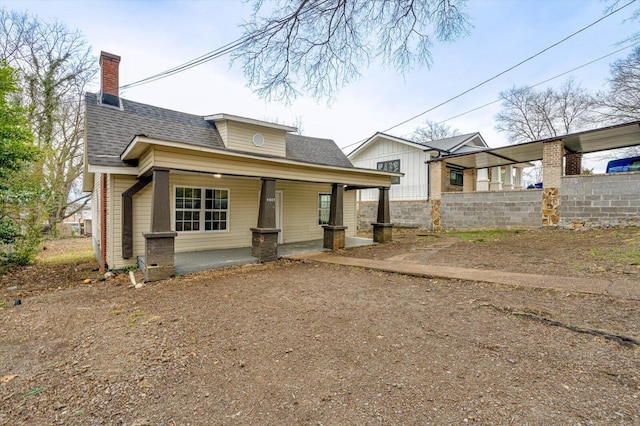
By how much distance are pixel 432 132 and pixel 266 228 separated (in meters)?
31.1

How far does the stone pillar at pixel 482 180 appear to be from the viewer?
57.1 ft

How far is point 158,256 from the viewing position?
5887 mm

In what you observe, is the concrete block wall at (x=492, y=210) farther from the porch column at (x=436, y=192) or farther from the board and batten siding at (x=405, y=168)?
the board and batten siding at (x=405, y=168)

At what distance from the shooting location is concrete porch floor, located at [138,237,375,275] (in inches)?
262

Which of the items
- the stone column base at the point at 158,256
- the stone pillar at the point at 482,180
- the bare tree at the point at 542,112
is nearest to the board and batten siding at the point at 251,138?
the stone column base at the point at 158,256

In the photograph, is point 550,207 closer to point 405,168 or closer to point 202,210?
point 405,168

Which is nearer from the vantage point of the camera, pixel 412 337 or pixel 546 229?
pixel 412 337

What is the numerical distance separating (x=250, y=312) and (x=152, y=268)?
120 inches

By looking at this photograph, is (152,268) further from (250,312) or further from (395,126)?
(395,126)

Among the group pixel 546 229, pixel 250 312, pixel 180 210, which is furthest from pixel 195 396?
pixel 546 229

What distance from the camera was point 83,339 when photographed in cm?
327

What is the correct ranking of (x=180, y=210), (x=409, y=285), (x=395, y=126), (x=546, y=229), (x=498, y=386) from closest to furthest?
1. (x=498, y=386)
2. (x=409, y=285)
3. (x=180, y=210)
4. (x=546, y=229)
5. (x=395, y=126)

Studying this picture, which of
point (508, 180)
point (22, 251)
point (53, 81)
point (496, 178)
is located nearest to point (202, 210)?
point (22, 251)

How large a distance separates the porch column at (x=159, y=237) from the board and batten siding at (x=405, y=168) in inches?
477
